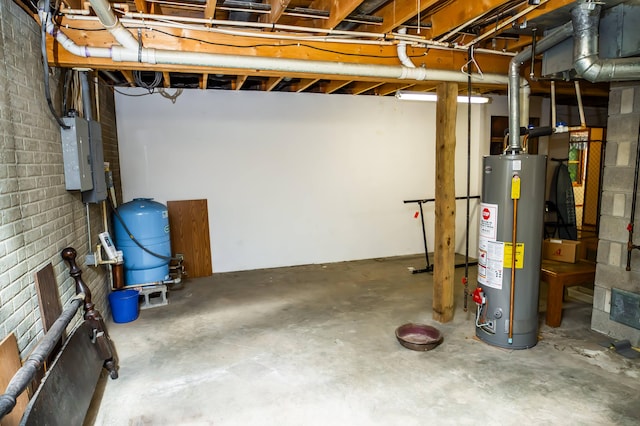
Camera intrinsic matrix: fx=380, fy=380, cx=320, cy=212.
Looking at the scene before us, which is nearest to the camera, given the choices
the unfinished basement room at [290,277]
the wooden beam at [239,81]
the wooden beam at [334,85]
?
the unfinished basement room at [290,277]

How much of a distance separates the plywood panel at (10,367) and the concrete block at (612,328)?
4.10m

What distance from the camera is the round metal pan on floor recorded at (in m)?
2.98

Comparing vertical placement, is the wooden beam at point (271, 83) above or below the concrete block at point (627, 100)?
above

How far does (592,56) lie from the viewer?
232 cm

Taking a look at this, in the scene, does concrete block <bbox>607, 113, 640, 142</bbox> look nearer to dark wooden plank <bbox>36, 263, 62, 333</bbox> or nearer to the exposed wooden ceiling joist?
the exposed wooden ceiling joist

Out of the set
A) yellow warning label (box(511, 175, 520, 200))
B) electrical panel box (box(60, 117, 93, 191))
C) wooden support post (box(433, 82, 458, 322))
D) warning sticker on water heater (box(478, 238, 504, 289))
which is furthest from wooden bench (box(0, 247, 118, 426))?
yellow warning label (box(511, 175, 520, 200))

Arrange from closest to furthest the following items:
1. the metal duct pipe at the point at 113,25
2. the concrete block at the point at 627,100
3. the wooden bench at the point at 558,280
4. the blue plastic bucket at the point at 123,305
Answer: the metal duct pipe at the point at 113,25
the concrete block at the point at 627,100
the wooden bench at the point at 558,280
the blue plastic bucket at the point at 123,305

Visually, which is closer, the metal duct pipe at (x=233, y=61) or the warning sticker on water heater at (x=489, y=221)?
the metal duct pipe at (x=233, y=61)

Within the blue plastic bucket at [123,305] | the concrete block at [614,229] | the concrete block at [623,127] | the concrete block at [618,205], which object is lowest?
the blue plastic bucket at [123,305]

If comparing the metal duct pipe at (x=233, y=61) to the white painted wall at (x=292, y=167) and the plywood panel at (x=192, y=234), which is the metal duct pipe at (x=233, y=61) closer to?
the white painted wall at (x=292, y=167)

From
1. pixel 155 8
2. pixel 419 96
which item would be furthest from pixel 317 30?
pixel 419 96

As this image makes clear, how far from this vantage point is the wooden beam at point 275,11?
235cm

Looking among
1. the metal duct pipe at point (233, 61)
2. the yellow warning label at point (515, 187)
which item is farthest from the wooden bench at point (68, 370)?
the yellow warning label at point (515, 187)

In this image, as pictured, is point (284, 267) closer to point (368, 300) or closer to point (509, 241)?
point (368, 300)
